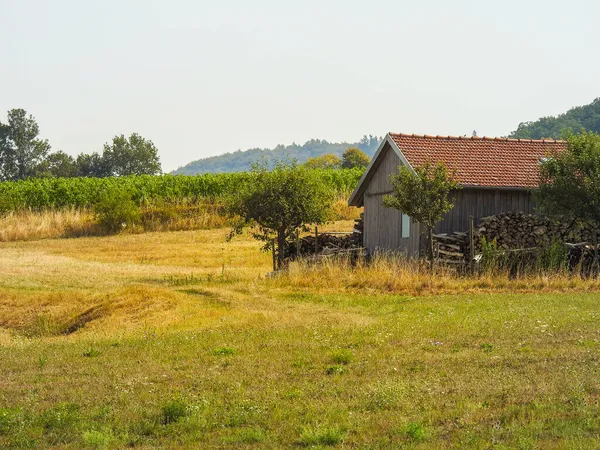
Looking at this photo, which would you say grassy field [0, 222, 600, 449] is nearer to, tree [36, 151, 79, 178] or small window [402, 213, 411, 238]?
small window [402, 213, 411, 238]

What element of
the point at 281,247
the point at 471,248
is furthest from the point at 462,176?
the point at 281,247

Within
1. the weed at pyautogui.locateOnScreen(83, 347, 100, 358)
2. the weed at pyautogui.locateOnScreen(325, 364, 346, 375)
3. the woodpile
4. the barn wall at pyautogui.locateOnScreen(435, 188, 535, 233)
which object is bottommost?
the weed at pyautogui.locateOnScreen(83, 347, 100, 358)

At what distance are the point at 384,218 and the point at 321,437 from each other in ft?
81.4

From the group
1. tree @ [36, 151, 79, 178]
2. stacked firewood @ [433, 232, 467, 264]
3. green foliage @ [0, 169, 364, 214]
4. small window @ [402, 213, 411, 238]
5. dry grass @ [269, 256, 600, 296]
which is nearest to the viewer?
dry grass @ [269, 256, 600, 296]

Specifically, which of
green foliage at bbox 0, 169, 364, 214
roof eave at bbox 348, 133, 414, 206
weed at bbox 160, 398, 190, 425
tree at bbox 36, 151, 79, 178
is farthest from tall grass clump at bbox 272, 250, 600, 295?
tree at bbox 36, 151, 79, 178

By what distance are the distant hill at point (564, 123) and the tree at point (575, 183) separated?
65.5m

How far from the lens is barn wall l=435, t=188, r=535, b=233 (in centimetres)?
3017

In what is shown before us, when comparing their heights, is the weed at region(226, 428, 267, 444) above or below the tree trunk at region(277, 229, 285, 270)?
below

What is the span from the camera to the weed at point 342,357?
531 inches

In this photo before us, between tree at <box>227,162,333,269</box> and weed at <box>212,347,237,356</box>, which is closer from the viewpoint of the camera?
weed at <box>212,347,237,356</box>

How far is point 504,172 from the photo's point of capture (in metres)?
31.3

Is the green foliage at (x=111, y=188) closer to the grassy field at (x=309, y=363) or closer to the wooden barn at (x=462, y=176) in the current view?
the wooden barn at (x=462, y=176)

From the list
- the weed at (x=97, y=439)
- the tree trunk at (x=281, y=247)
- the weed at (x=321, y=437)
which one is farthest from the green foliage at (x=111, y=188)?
the weed at (x=321, y=437)

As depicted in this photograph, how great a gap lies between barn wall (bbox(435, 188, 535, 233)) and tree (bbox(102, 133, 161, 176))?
94339 mm
